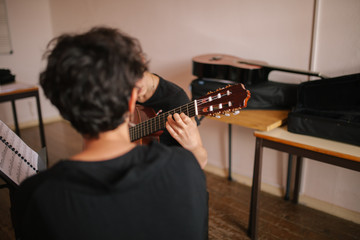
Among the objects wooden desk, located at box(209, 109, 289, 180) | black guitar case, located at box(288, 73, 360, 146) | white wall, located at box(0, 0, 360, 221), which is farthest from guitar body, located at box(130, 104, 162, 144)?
white wall, located at box(0, 0, 360, 221)

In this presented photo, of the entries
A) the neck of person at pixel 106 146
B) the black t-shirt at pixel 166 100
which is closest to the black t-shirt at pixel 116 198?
the neck of person at pixel 106 146

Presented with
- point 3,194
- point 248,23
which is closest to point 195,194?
point 248,23

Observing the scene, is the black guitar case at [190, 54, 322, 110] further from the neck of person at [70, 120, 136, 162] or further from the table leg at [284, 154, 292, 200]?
the neck of person at [70, 120, 136, 162]

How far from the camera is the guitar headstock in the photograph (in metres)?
1.15

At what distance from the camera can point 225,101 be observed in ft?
3.92

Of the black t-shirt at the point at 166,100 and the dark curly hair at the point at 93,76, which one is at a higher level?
the dark curly hair at the point at 93,76

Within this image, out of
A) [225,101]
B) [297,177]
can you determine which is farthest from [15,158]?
[297,177]

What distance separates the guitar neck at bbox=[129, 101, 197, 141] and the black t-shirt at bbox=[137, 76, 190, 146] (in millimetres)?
67

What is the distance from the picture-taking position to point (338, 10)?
1824 millimetres

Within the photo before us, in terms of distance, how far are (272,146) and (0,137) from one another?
1316 millimetres

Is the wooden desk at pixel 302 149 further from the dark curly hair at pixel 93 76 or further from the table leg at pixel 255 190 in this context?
the dark curly hair at pixel 93 76

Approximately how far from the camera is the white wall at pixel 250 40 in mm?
1883

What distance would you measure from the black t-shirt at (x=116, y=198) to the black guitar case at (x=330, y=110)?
109 cm

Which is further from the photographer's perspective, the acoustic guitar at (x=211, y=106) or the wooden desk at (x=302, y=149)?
the wooden desk at (x=302, y=149)
